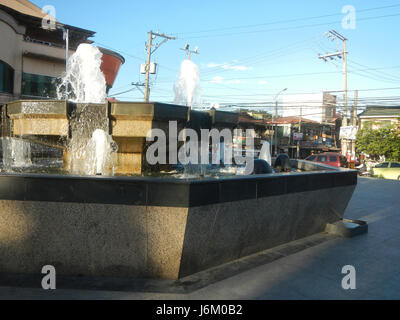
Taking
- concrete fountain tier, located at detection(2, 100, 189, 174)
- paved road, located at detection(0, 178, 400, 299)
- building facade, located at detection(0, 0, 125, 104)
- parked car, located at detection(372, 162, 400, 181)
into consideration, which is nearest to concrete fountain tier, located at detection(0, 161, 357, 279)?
paved road, located at detection(0, 178, 400, 299)

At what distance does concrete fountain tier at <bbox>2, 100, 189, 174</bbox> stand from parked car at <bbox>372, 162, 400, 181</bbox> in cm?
1965

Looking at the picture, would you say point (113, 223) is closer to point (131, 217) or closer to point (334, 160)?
point (131, 217)

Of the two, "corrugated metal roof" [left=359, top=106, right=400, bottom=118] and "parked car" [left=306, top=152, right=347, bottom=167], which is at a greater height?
"corrugated metal roof" [left=359, top=106, right=400, bottom=118]

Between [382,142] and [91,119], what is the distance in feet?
94.6

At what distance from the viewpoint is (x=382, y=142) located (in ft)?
93.5

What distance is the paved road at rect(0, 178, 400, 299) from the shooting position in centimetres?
366

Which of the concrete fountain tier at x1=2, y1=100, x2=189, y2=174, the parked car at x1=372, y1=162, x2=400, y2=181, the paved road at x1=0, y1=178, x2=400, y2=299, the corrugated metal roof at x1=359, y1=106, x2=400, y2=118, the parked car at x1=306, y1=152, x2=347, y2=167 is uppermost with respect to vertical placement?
the corrugated metal roof at x1=359, y1=106, x2=400, y2=118

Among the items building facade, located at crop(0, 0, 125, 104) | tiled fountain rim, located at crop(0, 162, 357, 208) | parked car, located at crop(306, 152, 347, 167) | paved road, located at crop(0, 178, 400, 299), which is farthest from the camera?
parked car, located at crop(306, 152, 347, 167)

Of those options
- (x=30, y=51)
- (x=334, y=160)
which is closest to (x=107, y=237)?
(x=334, y=160)

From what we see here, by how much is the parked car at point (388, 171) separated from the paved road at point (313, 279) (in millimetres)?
16379

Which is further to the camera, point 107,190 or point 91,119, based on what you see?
point 91,119

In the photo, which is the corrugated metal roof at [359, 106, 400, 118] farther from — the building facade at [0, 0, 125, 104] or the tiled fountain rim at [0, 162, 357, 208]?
the tiled fountain rim at [0, 162, 357, 208]

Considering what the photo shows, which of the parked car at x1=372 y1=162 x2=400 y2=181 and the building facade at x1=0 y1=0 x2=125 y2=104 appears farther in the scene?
the parked car at x1=372 y1=162 x2=400 y2=181

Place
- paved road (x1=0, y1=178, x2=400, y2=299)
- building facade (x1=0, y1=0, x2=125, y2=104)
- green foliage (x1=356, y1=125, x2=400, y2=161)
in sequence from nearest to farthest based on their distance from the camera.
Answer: paved road (x1=0, y1=178, x2=400, y2=299) < building facade (x1=0, y1=0, x2=125, y2=104) < green foliage (x1=356, y1=125, x2=400, y2=161)
